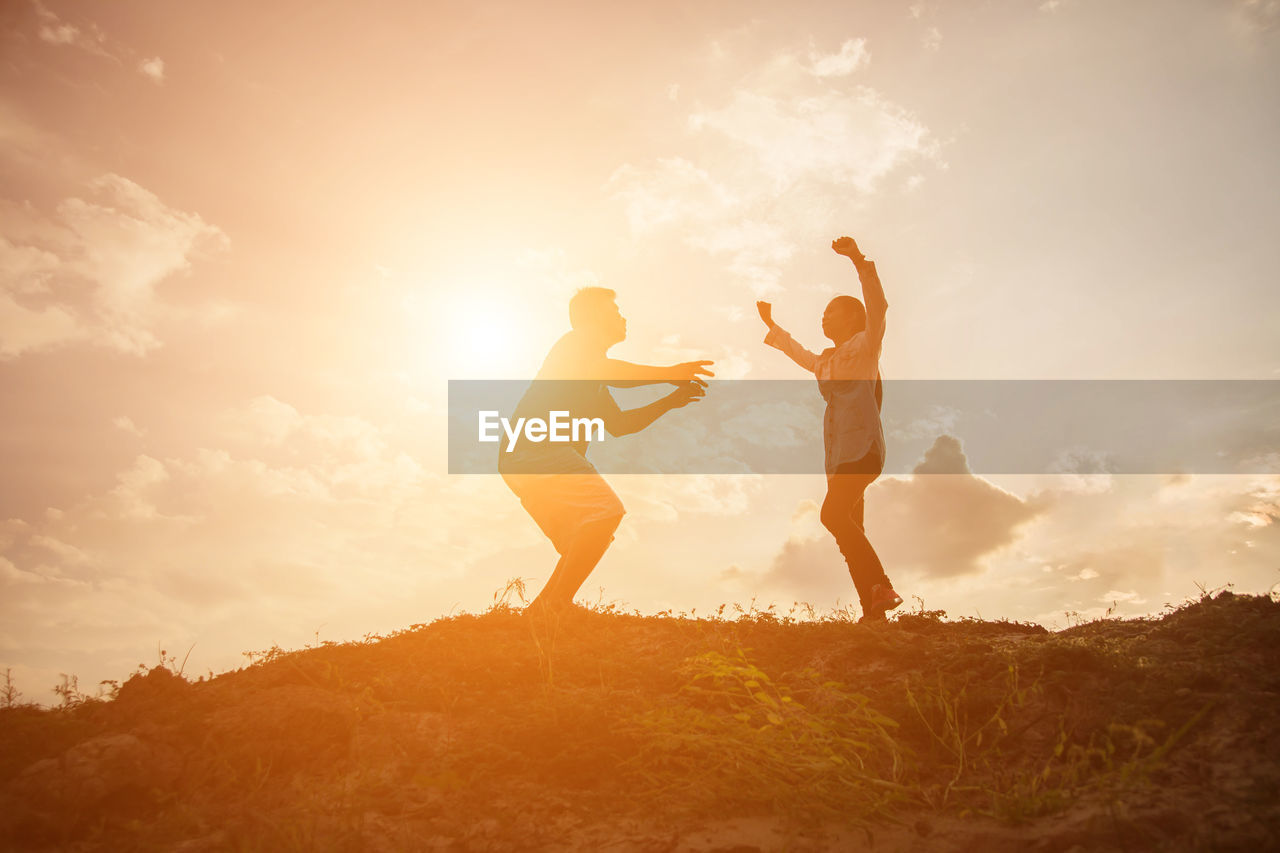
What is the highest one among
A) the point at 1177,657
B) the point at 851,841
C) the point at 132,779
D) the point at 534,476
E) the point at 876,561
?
the point at 534,476

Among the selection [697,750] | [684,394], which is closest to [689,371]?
[684,394]

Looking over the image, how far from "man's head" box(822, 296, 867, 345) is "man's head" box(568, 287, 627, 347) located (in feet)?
6.89

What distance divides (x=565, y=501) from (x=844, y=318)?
3296 mm

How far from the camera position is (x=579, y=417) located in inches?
282

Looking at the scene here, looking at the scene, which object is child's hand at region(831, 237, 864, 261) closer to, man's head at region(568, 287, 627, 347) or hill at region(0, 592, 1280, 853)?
man's head at region(568, 287, 627, 347)

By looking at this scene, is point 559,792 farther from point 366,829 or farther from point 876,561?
point 876,561

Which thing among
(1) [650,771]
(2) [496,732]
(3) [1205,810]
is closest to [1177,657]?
(3) [1205,810]

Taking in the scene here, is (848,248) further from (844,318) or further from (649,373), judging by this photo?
(649,373)

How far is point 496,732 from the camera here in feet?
15.3

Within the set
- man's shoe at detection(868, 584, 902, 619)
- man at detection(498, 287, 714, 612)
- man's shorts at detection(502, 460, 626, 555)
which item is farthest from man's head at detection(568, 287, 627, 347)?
man's shoe at detection(868, 584, 902, 619)

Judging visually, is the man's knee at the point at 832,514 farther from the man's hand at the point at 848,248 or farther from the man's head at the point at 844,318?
the man's hand at the point at 848,248

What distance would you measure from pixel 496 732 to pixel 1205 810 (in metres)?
3.65

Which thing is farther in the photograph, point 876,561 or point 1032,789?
point 876,561

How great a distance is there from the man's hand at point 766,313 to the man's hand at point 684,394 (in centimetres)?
133
